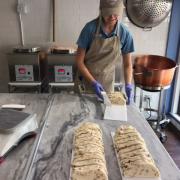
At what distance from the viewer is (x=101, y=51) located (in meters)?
1.84

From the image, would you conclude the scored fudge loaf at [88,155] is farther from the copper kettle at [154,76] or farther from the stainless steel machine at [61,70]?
the stainless steel machine at [61,70]

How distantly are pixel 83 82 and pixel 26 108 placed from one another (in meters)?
0.59

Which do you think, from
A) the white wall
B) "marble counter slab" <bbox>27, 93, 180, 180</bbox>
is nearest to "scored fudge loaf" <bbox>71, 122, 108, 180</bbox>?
"marble counter slab" <bbox>27, 93, 180, 180</bbox>

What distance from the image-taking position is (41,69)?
2.64 m

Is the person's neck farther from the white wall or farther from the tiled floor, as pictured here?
the tiled floor

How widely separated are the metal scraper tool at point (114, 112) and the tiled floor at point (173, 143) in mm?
1132

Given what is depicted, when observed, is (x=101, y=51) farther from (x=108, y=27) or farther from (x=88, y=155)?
(x=88, y=155)

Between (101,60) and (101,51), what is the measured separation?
0.26 feet

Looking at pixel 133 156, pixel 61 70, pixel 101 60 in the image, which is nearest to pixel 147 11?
pixel 133 156

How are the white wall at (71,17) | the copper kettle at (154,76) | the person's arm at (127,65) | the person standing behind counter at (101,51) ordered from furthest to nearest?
the white wall at (71,17) → the copper kettle at (154,76) → the person's arm at (127,65) → the person standing behind counter at (101,51)

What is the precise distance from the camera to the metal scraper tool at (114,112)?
4.42 ft

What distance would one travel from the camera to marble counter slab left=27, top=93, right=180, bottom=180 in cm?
90

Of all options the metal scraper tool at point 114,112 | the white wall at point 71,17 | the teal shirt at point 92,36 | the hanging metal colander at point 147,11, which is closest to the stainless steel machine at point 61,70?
the white wall at point 71,17

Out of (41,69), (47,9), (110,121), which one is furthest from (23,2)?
(110,121)
